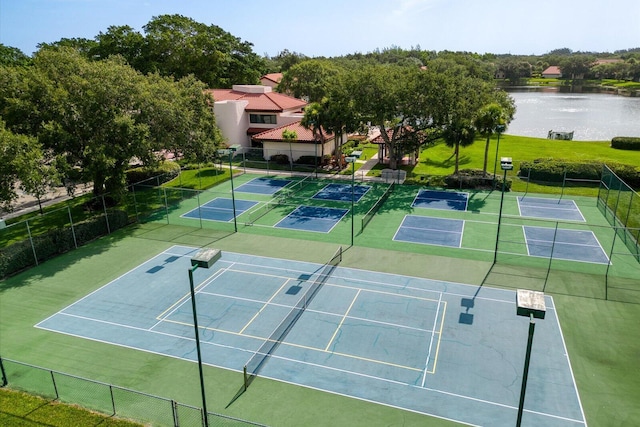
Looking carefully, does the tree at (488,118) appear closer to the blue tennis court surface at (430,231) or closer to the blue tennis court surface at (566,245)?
the blue tennis court surface at (430,231)

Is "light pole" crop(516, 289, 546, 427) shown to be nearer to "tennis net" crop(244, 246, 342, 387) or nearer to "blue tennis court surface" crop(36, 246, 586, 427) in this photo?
"blue tennis court surface" crop(36, 246, 586, 427)

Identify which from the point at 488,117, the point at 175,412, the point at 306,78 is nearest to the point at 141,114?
the point at 175,412

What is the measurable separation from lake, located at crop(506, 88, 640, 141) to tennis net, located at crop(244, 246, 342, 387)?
2185 inches

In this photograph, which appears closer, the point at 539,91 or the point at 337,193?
the point at 337,193

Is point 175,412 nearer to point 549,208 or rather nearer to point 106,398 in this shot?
point 106,398

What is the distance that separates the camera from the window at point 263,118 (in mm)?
50281

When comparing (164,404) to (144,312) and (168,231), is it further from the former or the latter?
(168,231)

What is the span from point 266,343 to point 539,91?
14168 cm

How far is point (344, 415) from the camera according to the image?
1371cm

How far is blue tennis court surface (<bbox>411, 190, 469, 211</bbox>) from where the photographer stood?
1277 inches

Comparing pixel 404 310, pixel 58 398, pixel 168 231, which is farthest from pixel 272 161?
pixel 58 398

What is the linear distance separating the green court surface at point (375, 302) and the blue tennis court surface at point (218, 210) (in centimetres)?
93

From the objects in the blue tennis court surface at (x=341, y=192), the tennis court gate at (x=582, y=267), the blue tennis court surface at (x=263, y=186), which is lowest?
the tennis court gate at (x=582, y=267)

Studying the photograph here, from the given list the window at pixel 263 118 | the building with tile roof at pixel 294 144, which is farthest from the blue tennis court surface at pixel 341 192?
the window at pixel 263 118
